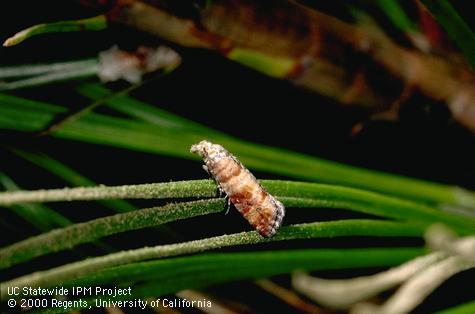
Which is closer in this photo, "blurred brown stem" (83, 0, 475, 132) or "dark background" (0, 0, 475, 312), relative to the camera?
"blurred brown stem" (83, 0, 475, 132)

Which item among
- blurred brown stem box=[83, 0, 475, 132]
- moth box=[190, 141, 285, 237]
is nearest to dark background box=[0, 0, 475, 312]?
blurred brown stem box=[83, 0, 475, 132]

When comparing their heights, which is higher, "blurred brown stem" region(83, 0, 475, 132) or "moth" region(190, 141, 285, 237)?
"blurred brown stem" region(83, 0, 475, 132)

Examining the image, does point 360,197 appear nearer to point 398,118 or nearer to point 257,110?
point 398,118

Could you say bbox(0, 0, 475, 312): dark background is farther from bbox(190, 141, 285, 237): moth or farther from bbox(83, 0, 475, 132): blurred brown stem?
bbox(190, 141, 285, 237): moth

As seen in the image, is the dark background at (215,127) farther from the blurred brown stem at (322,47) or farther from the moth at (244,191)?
the moth at (244,191)

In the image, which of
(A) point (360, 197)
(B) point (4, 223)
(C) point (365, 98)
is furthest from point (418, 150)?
(B) point (4, 223)

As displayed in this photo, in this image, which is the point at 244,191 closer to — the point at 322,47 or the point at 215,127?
the point at 322,47

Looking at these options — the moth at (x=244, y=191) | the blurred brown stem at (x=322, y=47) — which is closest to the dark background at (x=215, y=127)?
the blurred brown stem at (x=322, y=47)

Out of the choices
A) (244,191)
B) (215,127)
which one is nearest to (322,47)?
(244,191)

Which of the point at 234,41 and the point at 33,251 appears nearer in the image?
the point at 33,251
